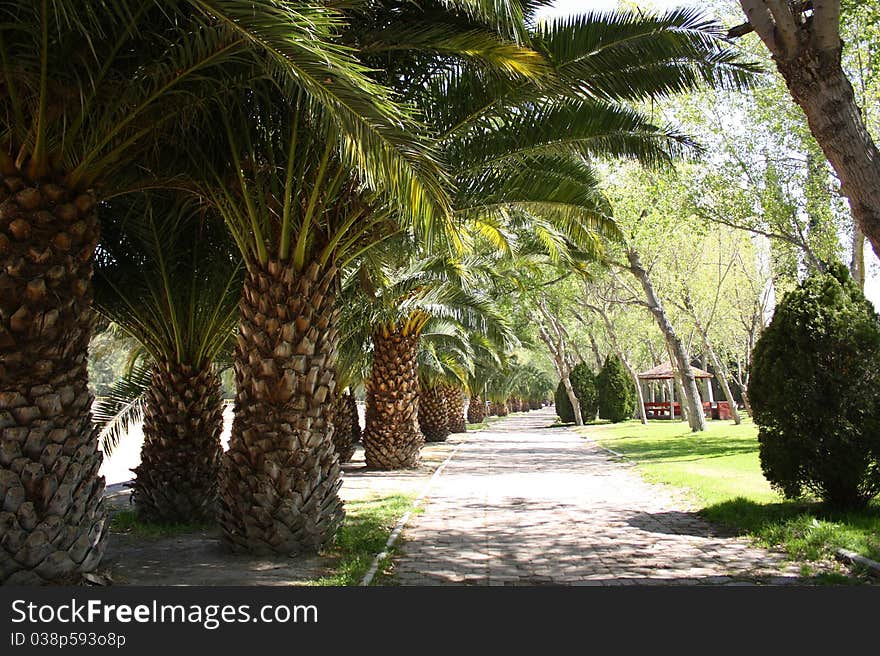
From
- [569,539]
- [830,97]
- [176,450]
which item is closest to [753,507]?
[569,539]

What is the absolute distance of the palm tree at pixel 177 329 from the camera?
27.1 ft

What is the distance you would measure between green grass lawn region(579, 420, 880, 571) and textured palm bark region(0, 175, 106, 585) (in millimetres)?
6085

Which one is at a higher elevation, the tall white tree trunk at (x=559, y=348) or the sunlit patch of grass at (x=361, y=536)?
the tall white tree trunk at (x=559, y=348)

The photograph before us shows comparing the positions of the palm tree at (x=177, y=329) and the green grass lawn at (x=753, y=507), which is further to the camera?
the palm tree at (x=177, y=329)

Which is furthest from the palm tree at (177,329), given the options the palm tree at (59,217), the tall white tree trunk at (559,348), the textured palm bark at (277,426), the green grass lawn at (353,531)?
the tall white tree trunk at (559,348)

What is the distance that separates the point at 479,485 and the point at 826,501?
6423 millimetres

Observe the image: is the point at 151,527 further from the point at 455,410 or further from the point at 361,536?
the point at 455,410

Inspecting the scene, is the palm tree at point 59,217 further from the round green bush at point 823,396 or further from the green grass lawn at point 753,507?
the round green bush at point 823,396

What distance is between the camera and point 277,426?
6684 mm

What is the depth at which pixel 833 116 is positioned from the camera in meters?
5.10

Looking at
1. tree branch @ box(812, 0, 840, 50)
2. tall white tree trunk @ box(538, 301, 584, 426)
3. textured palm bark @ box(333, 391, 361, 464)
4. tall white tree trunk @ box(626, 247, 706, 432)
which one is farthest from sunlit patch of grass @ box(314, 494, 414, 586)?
tall white tree trunk @ box(538, 301, 584, 426)

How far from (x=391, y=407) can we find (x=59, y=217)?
1124 centimetres

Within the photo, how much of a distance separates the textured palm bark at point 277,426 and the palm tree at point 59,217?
5.63ft

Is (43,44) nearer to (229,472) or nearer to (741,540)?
(229,472)
